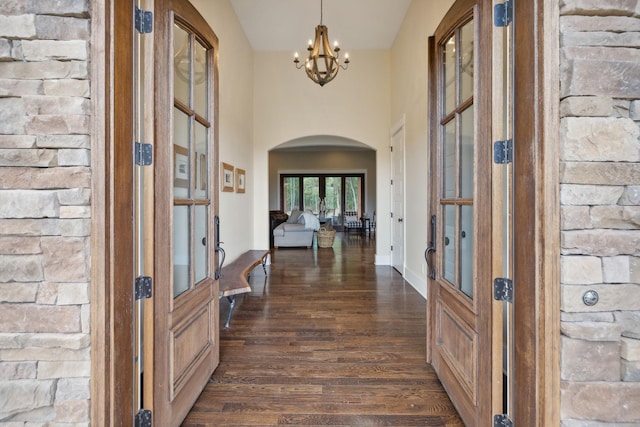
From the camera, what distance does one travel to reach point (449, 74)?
83.3 inches

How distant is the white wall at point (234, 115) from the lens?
169 inches

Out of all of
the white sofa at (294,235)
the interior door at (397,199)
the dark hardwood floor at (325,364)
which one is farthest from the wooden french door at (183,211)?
the white sofa at (294,235)

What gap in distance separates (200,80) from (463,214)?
1.79m

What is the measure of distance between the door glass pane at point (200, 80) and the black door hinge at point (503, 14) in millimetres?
1612

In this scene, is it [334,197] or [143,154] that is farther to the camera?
[334,197]

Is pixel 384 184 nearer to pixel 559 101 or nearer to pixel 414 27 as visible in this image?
pixel 414 27

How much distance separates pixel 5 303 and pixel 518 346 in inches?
76.6

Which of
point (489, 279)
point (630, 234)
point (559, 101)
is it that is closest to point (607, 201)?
point (630, 234)

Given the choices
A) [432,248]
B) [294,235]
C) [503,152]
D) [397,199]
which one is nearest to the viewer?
[503,152]

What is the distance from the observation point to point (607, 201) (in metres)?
1.17

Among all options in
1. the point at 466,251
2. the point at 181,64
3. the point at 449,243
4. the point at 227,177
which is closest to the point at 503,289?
the point at 466,251

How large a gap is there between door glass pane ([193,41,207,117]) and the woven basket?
6560 mm

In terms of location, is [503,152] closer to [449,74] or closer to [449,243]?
[449,243]

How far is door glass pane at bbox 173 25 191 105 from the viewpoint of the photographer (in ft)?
5.77
